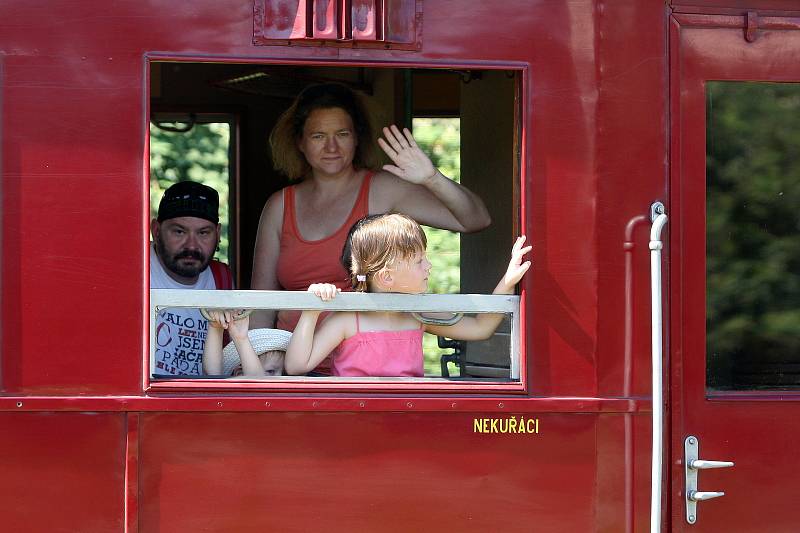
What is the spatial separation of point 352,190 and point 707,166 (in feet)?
3.42

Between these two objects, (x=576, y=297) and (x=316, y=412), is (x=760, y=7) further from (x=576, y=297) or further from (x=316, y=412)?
(x=316, y=412)

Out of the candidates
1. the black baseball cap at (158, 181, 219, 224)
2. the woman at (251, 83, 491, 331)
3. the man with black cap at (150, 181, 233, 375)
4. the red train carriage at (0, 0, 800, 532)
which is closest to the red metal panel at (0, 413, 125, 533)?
the red train carriage at (0, 0, 800, 532)

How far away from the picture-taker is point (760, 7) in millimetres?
3184

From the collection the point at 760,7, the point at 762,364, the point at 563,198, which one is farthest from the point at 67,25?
the point at 762,364

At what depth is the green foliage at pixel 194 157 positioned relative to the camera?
5002 millimetres

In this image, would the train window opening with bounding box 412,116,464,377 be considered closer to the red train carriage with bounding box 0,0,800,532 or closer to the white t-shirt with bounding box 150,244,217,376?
the white t-shirt with bounding box 150,244,217,376

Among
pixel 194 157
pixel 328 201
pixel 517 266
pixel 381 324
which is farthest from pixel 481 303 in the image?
pixel 194 157

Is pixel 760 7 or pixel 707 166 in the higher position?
pixel 760 7

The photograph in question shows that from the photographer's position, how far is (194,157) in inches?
244

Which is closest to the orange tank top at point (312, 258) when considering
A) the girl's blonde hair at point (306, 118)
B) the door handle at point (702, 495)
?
the girl's blonde hair at point (306, 118)

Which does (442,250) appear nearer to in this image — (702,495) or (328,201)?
(328,201)

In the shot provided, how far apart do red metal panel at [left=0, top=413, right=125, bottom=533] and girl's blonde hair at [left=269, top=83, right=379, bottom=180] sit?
1.14 meters

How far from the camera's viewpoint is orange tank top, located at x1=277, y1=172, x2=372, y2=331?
3467 millimetres

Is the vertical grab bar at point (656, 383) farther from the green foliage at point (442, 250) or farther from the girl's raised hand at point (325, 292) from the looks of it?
the green foliage at point (442, 250)
